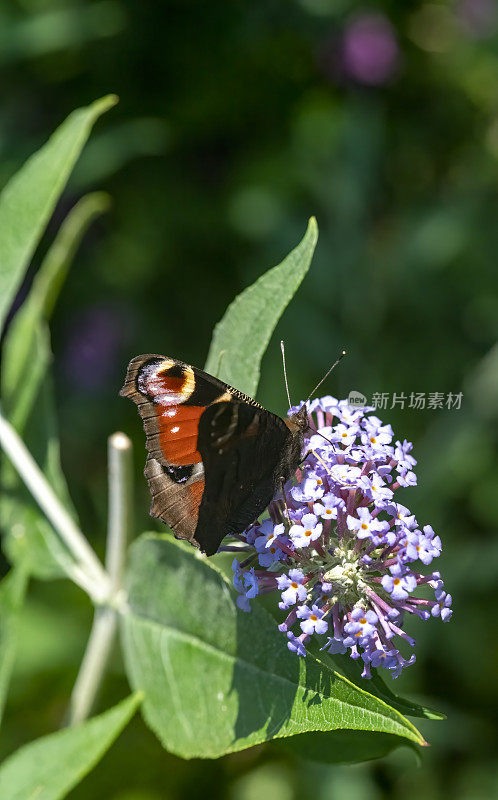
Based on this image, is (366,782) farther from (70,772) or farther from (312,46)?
(312,46)

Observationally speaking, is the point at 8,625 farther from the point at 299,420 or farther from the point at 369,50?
the point at 369,50

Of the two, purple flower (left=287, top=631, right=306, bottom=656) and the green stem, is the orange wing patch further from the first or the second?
purple flower (left=287, top=631, right=306, bottom=656)

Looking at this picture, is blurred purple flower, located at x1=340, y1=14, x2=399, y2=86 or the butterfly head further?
blurred purple flower, located at x1=340, y1=14, x2=399, y2=86

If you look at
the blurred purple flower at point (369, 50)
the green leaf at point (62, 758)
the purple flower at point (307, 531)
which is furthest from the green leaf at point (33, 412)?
the blurred purple flower at point (369, 50)

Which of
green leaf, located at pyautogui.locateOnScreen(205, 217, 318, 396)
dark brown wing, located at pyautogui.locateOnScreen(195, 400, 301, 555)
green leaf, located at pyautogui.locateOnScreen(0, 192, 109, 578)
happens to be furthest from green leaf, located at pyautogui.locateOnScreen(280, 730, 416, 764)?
green leaf, located at pyautogui.locateOnScreen(0, 192, 109, 578)

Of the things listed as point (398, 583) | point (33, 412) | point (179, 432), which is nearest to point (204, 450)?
point (179, 432)

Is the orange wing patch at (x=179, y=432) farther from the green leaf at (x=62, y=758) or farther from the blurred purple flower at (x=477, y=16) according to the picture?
the blurred purple flower at (x=477, y=16)

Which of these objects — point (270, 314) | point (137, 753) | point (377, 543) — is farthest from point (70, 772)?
point (137, 753)

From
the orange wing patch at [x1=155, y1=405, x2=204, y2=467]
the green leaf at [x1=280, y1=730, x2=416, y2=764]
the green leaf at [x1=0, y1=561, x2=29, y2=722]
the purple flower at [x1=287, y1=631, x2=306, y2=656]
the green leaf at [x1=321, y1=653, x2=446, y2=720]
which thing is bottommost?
the green leaf at [x1=280, y1=730, x2=416, y2=764]
